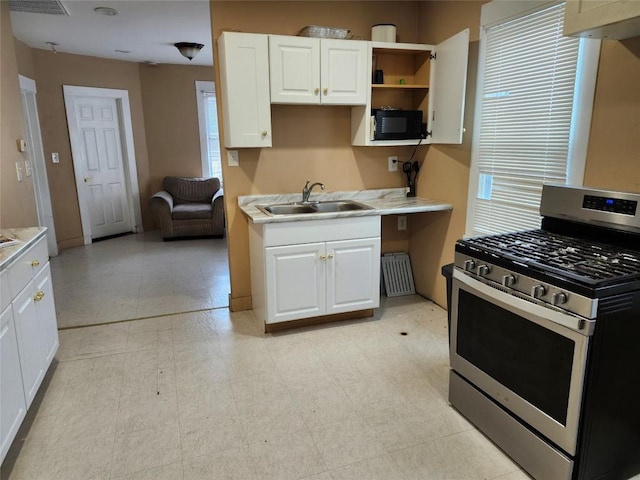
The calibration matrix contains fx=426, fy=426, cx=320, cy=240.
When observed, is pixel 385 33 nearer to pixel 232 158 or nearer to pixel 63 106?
pixel 232 158

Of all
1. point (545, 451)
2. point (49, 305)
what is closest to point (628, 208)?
point (545, 451)

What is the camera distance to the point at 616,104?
6.50 feet

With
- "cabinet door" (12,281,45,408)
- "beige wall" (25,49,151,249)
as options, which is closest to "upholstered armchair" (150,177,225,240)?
"beige wall" (25,49,151,249)

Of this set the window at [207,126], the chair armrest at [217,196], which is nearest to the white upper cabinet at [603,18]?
the chair armrest at [217,196]

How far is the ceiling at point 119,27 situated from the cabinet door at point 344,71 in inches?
55.2

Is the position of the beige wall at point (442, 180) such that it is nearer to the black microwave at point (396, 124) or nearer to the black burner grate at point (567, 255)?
the black microwave at point (396, 124)

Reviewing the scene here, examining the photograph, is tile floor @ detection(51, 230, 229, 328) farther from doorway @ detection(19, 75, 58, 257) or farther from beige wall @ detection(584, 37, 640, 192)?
beige wall @ detection(584, 37, 640, 192)

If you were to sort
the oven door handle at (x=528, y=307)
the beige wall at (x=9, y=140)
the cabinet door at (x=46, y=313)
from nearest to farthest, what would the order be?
1. the oven door handle at (x=528, y=307)
2. the cabinet door at (x=46, y=313)
3. the beige wall at (x=9, y=140)

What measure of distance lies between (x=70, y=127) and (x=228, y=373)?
465cm

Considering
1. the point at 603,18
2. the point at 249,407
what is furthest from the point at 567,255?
the point at 249,407

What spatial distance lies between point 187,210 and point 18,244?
12.9ft

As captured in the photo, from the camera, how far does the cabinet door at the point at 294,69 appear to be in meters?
2.86

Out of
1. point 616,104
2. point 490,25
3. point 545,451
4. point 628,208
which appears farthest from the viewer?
point 490,25

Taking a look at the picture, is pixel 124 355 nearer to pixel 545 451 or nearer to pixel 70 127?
pixel 545 451
